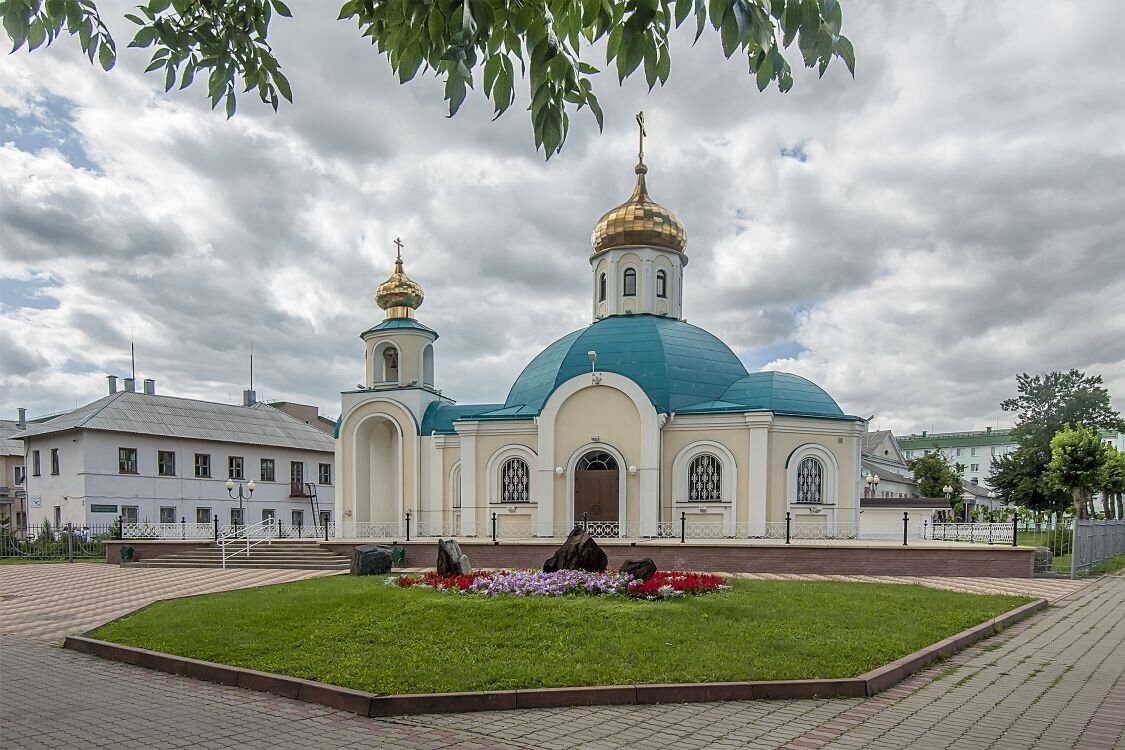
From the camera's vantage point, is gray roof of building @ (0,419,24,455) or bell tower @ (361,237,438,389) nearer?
bell tower @ (361,237,438,389)

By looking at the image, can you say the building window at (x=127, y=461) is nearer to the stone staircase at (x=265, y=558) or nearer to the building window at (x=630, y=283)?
the stone staircase at (x=265, y=558)

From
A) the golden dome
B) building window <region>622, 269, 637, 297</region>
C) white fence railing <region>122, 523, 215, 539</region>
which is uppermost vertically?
the golden dome

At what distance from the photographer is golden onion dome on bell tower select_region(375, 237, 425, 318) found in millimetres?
28016

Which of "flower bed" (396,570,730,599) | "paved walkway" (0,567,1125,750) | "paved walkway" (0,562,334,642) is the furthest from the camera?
"paved walkway" (0,562,334,642)

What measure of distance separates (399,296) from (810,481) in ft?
50.6

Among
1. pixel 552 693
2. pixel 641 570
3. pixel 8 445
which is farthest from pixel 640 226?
pixel 8 445

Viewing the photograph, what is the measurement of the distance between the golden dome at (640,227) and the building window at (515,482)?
856 centimetres

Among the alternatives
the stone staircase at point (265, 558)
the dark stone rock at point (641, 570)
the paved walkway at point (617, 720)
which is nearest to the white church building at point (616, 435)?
the stone staircase at point (265, 558)

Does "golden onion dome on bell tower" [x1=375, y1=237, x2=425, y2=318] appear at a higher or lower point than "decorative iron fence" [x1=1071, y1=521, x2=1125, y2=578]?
higher

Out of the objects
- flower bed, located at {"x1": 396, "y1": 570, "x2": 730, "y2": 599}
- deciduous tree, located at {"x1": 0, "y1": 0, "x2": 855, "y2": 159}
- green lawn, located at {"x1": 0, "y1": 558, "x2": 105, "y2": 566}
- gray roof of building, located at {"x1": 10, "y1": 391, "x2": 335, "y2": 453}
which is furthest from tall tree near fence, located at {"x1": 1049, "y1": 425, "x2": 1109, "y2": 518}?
gray roof of building, located at {"x1": 10, "y1": 391, "x2": 335, "y2": 453}

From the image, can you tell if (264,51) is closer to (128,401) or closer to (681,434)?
(681,434)

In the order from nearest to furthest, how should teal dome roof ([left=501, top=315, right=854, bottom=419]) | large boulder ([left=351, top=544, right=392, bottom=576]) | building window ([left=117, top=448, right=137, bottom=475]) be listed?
large boulder ([left=351, top=544, right=392, bottom=576])
teal dome roof ([left=501, top=315, right=854, bottom=419])
building window ([left=117, top=448, right=137, bottom=475])

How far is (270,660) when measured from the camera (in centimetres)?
763

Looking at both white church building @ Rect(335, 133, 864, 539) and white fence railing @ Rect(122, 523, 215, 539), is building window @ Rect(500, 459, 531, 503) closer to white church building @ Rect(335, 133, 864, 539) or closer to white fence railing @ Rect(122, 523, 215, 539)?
white church building @ Rect(335, 133, 864, 539)
